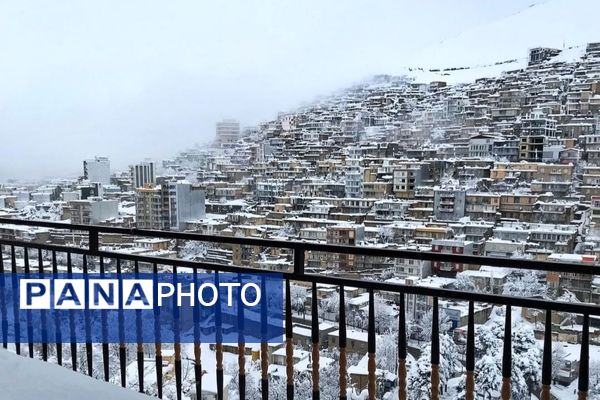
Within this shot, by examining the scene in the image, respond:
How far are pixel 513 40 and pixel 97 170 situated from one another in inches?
320

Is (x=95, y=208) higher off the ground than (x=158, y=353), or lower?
higher

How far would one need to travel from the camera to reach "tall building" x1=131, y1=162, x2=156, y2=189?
7.79m

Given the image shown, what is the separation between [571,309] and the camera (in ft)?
4.47

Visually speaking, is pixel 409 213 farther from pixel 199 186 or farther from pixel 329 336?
pixel 329 336

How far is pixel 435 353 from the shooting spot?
1694 mm

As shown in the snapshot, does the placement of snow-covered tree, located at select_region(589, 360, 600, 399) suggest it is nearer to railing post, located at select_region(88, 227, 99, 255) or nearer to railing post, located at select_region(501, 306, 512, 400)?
railing post, located at select_region(501, 306, 512, 400)

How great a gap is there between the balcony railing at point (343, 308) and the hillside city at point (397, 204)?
1.6 inches

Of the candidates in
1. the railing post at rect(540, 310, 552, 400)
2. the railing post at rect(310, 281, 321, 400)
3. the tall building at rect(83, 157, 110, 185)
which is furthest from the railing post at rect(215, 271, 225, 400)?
the tall building at rect(83, 157, 110, 185)

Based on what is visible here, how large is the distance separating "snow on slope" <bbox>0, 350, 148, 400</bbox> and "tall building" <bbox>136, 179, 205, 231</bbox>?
3836 mm

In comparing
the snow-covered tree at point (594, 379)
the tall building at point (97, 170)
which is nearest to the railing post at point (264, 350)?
the snow-covered tree at point (594, 379)

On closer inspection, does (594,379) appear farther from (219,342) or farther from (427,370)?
(219,342)

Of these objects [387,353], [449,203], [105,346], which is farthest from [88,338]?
[449,203]

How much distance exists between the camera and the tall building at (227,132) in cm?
919

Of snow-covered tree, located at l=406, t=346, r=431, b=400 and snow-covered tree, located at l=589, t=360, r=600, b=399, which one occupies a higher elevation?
snow-covered tree, located at l=589, t=360, r=600, b=399
